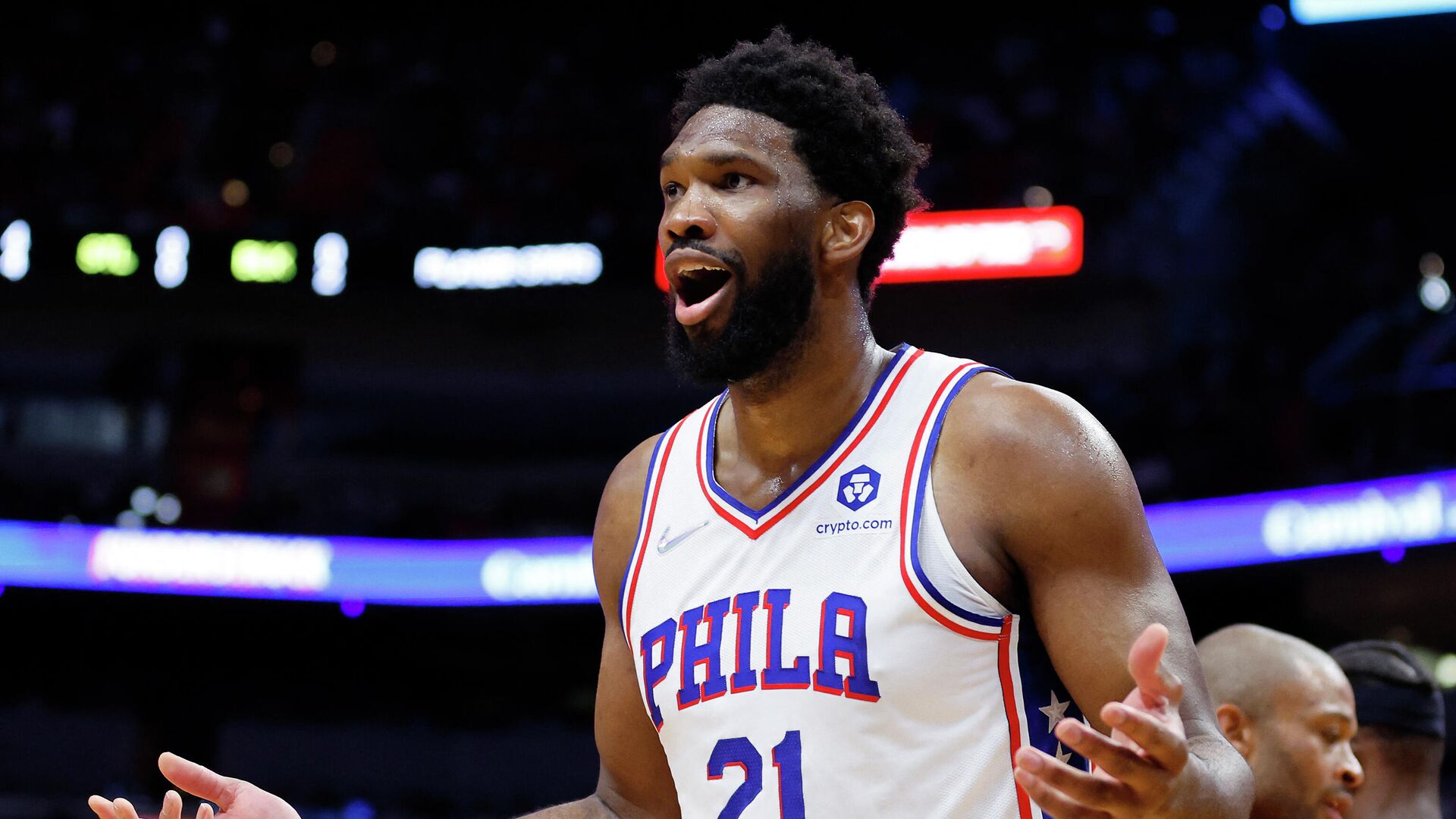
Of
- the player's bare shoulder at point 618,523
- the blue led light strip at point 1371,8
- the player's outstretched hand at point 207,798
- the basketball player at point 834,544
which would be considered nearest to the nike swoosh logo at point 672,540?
the basketball player at point 834,544

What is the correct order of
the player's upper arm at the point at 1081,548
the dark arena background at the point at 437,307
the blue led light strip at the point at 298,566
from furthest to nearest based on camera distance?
the dark arena background at the point at 437,307
the blue led light strip at the point at 298,566
the player's upper arm at the point at 1081,548

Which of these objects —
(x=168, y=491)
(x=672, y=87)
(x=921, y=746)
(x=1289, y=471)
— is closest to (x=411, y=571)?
(x=168, y=491)

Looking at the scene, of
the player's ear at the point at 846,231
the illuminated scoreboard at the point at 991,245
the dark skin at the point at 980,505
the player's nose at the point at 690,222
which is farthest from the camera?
the illuminated scoreboard at the point at 991,245

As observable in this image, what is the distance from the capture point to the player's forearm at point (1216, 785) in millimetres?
1871

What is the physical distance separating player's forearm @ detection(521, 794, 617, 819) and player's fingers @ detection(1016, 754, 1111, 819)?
3.99 ft

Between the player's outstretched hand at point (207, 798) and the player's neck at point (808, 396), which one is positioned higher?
the player's neck at point (808, 396)

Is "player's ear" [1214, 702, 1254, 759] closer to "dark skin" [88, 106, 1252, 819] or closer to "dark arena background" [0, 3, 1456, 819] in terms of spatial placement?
"dark skin" [88, 106, 1252, 819]

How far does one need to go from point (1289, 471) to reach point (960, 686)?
8817mm

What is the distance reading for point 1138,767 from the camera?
1.78 meters

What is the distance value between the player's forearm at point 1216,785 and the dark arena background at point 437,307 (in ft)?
32.7

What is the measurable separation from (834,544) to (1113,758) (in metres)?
0.79

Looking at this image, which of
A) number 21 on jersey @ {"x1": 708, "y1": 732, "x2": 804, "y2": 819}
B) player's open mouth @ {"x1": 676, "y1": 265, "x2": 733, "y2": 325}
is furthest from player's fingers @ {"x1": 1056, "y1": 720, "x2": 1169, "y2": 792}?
player's open mouth @ {"x1": 676, "y1": 265, "x2": 733, "y2": 325}

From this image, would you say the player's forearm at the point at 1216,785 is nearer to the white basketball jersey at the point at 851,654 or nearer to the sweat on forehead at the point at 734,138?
the white basketball jersey at the point at 851,654

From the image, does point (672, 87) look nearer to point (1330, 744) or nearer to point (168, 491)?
point (168, 491)
